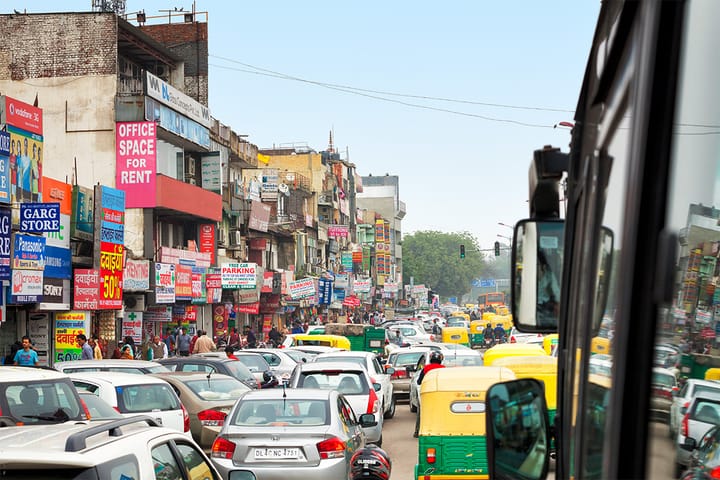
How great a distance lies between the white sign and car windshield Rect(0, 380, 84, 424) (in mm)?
38519

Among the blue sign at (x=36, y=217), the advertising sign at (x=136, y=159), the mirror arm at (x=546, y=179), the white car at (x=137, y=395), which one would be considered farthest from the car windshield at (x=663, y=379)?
the advertising sign at (x=136, y=159)

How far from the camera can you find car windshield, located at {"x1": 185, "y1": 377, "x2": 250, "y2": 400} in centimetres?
2019

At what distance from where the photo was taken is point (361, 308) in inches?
4582

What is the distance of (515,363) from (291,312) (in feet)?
201

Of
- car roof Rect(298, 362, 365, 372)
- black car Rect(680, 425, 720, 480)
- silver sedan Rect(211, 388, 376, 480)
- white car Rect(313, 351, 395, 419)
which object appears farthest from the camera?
white car Rect(313, 351, 395, 419)

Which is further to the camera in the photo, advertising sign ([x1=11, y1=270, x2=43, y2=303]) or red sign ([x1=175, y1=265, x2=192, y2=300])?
red sign ([x1=175, y1=265, x2=192, y2=300])

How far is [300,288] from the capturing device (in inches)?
2633

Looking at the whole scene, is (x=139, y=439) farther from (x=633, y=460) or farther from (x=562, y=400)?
(x=633, y=460)

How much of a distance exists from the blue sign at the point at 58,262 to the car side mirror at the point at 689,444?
3301cm

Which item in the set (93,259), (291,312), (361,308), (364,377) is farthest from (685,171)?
(361,308)

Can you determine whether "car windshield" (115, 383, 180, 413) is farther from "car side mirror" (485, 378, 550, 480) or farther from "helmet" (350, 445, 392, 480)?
"car side mirror" (485, 378, 550, 480)

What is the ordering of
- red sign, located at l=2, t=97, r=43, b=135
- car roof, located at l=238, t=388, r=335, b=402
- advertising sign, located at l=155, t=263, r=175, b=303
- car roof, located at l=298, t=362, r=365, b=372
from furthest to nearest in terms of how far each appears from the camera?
advertising sign, located at l=155, t=263, r=175, b=303
red sign, located at l=2, t=97, r=43, b=135
car roof, located at l=298, t=362, r=365, b=372
car roof, located at l=238, t=388, r=335, b=402

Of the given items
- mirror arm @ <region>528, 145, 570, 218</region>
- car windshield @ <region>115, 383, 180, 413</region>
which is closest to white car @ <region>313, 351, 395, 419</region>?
car windshield @ <region>115, 383, 180, 413</region>

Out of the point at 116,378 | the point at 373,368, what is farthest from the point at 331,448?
the point at 373,368
